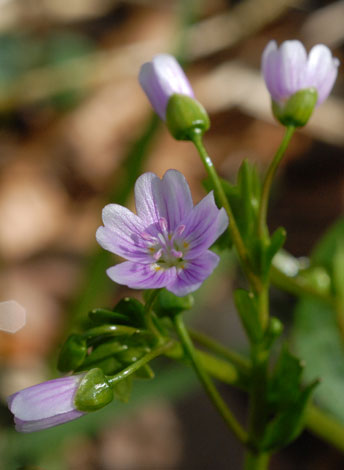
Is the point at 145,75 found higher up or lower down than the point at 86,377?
higher up

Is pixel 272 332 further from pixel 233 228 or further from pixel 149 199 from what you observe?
pixel 149 199

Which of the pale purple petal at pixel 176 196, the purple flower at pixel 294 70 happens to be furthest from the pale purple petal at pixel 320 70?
the pale purple petal at pixel 176 196

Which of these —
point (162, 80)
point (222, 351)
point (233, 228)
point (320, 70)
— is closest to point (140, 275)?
point (233, 228)

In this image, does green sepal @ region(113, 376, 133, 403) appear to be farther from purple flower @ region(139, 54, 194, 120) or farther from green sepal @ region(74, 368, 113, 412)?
purple flower @ region(139, 54, 194, 120)

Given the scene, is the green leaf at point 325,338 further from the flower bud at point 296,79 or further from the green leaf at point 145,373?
the green leaf at point 145,373

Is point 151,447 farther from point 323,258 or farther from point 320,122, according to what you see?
point 320,122

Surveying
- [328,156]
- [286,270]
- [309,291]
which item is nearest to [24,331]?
[286,270]

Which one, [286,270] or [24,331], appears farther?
[24,331]
